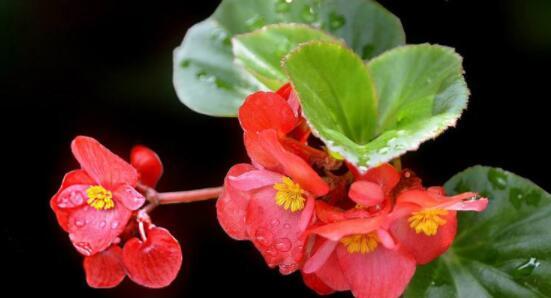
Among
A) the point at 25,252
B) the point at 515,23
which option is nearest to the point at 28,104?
the point at 25,252

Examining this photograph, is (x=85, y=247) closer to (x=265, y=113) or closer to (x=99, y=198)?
(x=99, y=198)

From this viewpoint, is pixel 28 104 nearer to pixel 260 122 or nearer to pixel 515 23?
pixel 260 122

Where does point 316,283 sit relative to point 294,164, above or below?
below

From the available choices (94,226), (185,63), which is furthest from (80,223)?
(185,63)

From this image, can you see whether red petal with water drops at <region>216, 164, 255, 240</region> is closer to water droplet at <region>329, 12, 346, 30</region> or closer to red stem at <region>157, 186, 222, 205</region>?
red stem at <region>157, 186, 222, 205</region>

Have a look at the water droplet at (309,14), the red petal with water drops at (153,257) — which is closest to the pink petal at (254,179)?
the red petal with water drops at (153,257)

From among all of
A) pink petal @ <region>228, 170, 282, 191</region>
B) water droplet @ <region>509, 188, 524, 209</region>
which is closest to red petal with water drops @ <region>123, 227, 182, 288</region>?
pink petal @ <region>228, 170, 282, 191</region>

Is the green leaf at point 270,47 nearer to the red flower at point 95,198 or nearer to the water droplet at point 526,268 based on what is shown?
the red flower at point 95,198
